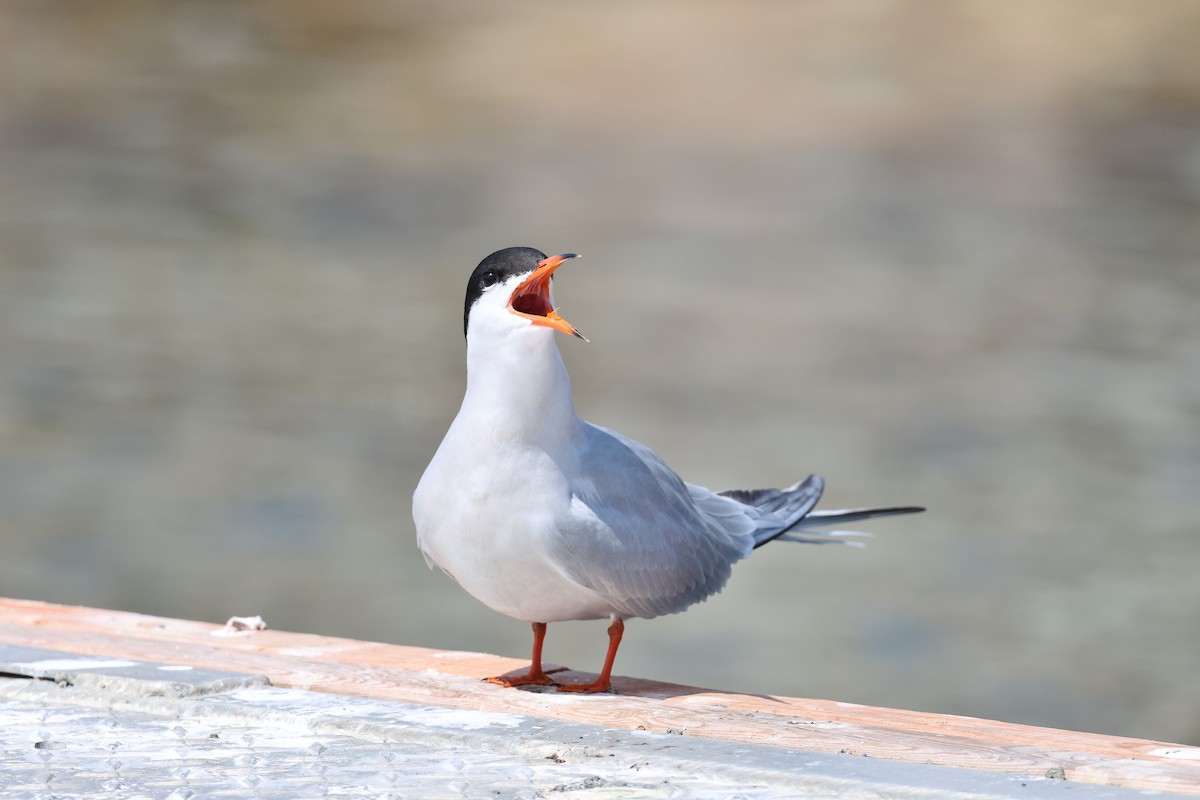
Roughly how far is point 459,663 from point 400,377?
8.61 meters

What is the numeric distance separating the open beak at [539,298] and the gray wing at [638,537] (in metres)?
0.26

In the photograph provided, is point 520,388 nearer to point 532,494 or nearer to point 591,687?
point 532,494

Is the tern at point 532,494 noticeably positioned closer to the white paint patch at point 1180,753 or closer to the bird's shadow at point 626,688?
the bird's shadow at point 626,688

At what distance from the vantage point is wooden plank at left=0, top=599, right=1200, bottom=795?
2.19 meters

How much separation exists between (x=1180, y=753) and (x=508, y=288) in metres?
1.27

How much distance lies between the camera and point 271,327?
12383 mm

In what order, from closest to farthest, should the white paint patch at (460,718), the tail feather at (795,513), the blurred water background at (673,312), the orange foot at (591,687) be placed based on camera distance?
1. the white paint patch at (460,718)
2. the orange foot at (591,687)
3. the tail feather at (795,513)
4. the blurred water background at (673,312)

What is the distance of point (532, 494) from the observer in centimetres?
264

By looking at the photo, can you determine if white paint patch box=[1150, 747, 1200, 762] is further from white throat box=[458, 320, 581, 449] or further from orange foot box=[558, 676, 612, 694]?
white throat box=[458, 320, 581, 449]

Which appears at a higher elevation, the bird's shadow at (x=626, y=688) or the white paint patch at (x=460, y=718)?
the bird's shadow at (x=626, y=688)

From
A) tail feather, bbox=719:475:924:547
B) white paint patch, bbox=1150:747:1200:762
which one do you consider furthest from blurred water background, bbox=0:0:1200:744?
white paint patch, bbox=1150:747:1200:762

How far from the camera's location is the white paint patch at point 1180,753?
87.8 inches

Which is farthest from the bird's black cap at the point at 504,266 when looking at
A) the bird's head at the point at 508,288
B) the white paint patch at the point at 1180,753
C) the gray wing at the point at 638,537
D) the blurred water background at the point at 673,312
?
the blurred water background at the point at 673,312

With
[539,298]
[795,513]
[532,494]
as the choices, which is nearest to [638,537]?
[532,494]
